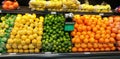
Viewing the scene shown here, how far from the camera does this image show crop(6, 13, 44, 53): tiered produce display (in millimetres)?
3619

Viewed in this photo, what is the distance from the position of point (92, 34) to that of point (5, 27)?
1386mm

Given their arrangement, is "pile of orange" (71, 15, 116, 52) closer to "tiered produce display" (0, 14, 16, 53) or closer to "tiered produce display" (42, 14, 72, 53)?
"tiered produce display" (42, 14, 72, 53)

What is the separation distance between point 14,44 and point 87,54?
1095 mm

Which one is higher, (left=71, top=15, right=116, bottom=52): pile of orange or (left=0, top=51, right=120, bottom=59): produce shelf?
(left=71, top=15, right=116, bottom=52): pile of orange

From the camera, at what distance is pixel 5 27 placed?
3930 millimetres

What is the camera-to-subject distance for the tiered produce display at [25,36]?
3.62 metres

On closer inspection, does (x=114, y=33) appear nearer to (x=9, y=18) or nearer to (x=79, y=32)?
(x=79, y=32)

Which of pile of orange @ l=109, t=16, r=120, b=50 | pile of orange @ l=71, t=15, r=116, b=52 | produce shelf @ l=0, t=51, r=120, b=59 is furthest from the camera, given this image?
pile of orange @ l=109, t=16, r=120, b=50

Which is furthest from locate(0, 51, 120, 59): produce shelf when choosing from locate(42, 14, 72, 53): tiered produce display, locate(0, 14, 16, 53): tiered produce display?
locate(0, 14, 16, 53): tiered produce display

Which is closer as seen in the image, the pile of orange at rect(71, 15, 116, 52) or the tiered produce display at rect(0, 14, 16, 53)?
the tiered produce display at rect(0, 14, 16, 53)

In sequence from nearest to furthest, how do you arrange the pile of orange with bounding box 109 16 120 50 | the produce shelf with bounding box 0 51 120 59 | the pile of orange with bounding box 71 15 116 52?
1. the produce shelf with bounding box 0 51 120 59
2. the pile of orange with bounding box 71 15 116 52
3. the pile of orange with bounding box 109 16 120 50

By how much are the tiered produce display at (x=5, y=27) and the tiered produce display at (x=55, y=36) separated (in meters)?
0.56

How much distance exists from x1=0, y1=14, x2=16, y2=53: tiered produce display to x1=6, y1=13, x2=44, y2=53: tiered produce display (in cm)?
8

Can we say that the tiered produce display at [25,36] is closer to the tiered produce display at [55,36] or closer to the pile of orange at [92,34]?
the tiered produce display at [55,36]
